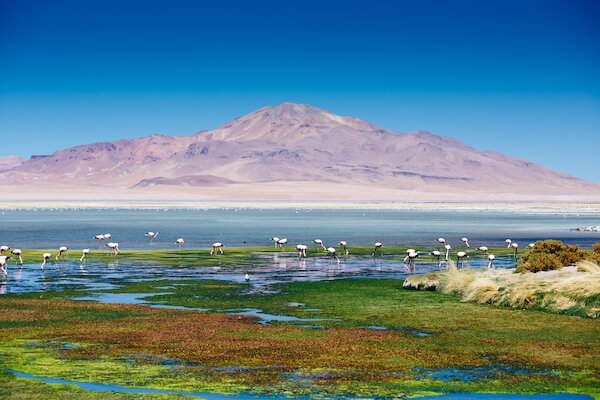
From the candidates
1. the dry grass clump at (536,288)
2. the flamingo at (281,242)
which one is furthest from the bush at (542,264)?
the flamingo at (281,242)

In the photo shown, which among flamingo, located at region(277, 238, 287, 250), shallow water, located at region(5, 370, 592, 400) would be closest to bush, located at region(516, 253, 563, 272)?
shallow water, located at region(5, 370, 592, 400)

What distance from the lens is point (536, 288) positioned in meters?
22.9

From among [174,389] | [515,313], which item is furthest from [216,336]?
[515,313]

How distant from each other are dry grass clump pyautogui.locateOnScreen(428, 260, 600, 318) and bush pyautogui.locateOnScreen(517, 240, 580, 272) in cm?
70

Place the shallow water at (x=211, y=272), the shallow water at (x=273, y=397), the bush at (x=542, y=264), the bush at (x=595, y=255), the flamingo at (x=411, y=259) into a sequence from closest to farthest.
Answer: the shallow water at (x=273, y=397) < the bush at (x=595, y=255) < the bush at (x=542, y=264) < the shallow water at (x=211, y=272) < the flamingo at (x=411, y=259)

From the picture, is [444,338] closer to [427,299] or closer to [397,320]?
[397,320]

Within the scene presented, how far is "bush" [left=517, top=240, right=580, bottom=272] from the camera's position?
26719 millimetres

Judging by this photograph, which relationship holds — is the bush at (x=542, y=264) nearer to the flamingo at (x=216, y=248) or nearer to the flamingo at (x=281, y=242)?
the flamingo at (x=216, y=248)

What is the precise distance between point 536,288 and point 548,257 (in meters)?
4.42

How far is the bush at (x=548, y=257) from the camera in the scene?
2672 centimetres

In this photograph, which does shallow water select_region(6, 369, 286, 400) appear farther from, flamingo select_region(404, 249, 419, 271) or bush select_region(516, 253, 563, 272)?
flamingo select_region(404, 249, 419, 271)

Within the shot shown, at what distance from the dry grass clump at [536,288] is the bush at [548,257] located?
70 centimetres

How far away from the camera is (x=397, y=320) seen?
66.3 feet

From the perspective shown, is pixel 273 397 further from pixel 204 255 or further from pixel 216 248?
pixel 216 248
